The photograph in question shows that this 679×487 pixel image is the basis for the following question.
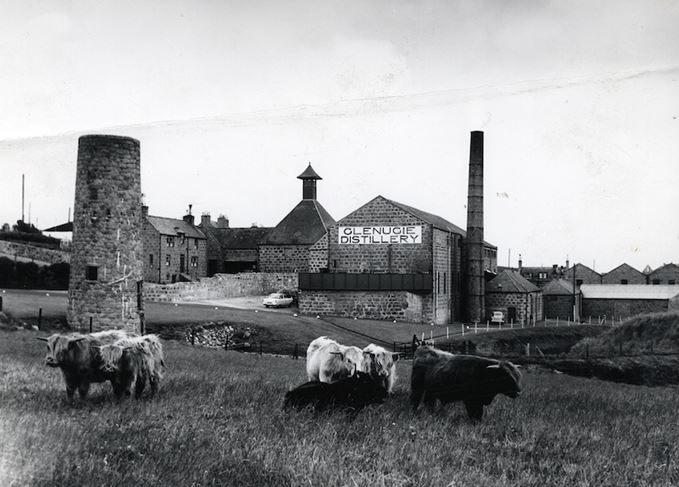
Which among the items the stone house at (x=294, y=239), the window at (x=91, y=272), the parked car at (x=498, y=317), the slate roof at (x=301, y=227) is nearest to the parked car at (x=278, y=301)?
the stone house at (x=294, y=239)

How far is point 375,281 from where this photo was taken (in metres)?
46.2

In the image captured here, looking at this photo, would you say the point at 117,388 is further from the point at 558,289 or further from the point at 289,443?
the point at 558,289

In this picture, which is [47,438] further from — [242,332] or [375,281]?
[375,281]

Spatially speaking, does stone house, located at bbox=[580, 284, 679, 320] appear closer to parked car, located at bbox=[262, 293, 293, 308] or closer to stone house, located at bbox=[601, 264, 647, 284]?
stone house, located at bbox=[601, 264, 647, 284]

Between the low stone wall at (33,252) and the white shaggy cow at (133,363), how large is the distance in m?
34.9

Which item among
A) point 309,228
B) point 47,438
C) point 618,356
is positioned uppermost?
point 309,228

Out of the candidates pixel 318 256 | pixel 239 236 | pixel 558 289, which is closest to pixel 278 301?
pixel 318 256

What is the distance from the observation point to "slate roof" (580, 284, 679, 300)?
65.8m

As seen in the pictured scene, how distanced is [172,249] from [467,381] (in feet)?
167

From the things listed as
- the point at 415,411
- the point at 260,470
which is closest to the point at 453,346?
the point at 415,411

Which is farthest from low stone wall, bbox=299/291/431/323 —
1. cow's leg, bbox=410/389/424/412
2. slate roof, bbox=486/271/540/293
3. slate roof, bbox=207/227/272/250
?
cow's leg, bbox=410/389/424/412

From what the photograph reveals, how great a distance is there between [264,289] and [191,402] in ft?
159

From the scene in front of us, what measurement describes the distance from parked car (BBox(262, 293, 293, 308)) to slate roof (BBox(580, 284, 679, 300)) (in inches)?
1262

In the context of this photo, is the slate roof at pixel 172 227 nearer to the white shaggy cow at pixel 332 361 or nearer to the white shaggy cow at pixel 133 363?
the white shaggy cow at pixel 332 361
